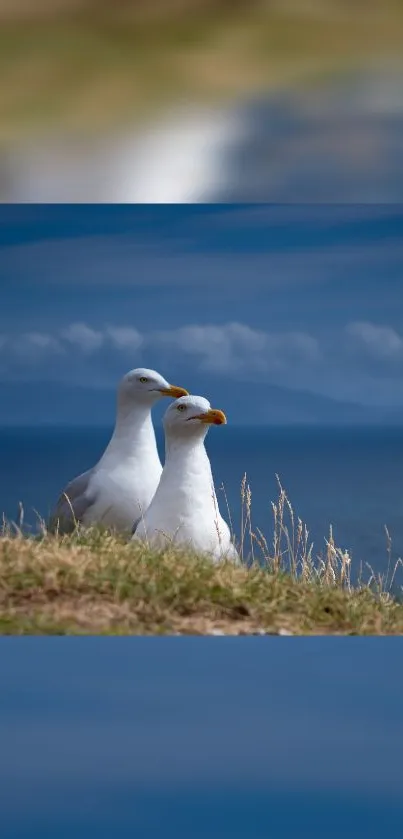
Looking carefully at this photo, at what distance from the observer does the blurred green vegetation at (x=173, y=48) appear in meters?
4.09

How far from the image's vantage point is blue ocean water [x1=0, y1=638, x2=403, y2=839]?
2461 mm

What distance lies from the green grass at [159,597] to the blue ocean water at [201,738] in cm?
5

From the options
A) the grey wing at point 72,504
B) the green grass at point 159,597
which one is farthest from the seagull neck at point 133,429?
the green grass at point 159,597

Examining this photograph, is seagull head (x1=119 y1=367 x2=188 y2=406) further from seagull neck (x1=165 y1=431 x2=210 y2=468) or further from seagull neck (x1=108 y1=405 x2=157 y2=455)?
seagull neck (x1=165 y1=431 x2=210 y2=468)

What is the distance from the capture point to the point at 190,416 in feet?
13.6

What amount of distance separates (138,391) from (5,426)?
72 centimetres

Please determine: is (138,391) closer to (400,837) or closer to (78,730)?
(78,730)

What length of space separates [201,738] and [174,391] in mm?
1864

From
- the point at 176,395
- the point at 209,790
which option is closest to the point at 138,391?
the point at 176,395

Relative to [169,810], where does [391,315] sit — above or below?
above

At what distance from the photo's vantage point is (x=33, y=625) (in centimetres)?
361

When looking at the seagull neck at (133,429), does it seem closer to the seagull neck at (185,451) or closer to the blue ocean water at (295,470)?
the blue ocean water at (295,470)

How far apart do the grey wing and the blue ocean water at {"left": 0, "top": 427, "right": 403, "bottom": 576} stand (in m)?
0.12

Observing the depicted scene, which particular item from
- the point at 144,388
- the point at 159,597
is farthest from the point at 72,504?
the point at 159,597
